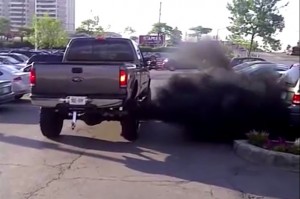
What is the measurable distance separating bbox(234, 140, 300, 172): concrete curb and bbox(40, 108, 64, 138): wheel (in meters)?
3.22

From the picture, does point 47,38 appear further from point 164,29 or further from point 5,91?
point 5,91

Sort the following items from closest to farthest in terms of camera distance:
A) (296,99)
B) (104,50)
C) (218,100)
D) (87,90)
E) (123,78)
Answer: (296,99), (123,78), (87,90), (218,100), (104,50)

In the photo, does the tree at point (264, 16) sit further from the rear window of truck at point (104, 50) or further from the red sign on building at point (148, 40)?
the red sign on building at point (148, 40)

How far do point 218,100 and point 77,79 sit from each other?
234 cm

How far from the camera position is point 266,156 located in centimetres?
634

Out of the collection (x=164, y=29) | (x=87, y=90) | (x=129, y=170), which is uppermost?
(x=164, y=29)

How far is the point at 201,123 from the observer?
8359 mm

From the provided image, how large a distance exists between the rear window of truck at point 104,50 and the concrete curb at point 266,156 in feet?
10.5

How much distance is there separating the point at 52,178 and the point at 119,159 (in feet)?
4.51

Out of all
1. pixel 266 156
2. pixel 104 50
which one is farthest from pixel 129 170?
pixel 104 50

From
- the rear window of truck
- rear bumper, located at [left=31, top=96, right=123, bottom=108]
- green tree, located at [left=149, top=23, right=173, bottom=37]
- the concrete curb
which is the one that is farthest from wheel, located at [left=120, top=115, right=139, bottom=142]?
green tree, located at [left=149, top=23, right=173, bottom=37]

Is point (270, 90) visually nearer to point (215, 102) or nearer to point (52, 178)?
point (215, 102)

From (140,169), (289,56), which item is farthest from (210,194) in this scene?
(289,56)

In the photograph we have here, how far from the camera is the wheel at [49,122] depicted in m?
8.50
